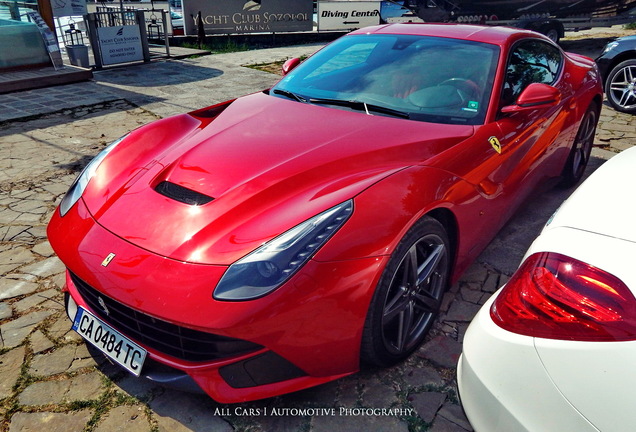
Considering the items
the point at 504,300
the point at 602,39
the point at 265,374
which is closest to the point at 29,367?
the point at 265,374

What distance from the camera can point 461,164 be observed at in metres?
2.53

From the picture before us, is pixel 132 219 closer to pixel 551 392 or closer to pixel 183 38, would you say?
pixel 551 392

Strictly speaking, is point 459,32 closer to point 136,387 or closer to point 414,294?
point 414,294

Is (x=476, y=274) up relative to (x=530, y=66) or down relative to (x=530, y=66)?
down

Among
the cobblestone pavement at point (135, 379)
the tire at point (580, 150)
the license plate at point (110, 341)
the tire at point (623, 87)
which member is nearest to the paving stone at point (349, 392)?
the cobblestone pavement at point (135, 379)

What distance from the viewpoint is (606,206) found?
1.61 m

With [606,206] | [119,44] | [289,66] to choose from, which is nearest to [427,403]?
[606,206]

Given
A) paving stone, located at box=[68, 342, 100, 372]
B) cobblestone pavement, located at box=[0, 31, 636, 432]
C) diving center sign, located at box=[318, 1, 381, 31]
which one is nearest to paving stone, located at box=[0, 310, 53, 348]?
cobblestone pavement, located at box=[0, 31, 636, 432]

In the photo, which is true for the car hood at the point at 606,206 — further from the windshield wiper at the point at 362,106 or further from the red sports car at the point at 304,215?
the windshield wiper at the point at 362,106

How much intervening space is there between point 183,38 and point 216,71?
5153 mm

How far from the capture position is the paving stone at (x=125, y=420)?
6.69ft

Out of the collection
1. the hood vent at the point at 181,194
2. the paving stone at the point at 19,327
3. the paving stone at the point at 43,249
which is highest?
the hood vent at the point at 181,194

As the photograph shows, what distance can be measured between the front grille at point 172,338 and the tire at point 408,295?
1.74 feet

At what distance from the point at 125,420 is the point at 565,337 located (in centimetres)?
174
